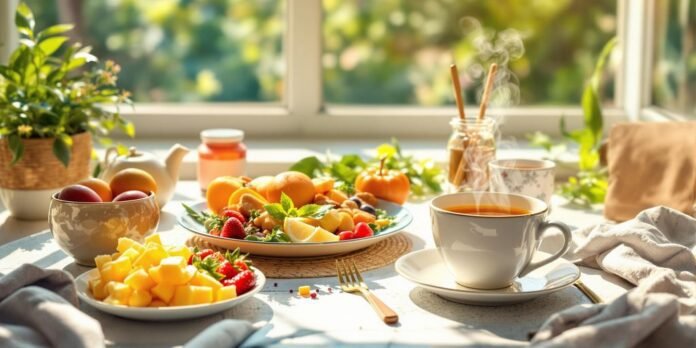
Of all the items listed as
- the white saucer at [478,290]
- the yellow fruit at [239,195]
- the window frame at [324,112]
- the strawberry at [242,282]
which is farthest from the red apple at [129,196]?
the window frame at [324,112]

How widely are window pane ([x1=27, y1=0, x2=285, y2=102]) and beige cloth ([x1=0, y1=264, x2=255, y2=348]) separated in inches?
85.4

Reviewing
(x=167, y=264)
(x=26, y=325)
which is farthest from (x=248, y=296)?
(x=26, y=325)

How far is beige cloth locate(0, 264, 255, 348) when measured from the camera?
88cm

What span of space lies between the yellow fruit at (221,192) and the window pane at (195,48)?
1.77 meters

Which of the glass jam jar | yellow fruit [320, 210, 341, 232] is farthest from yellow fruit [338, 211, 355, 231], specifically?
the glass jam jar

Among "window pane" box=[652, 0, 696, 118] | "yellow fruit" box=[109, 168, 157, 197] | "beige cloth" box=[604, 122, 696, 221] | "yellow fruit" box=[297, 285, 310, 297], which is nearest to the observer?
"yellow fruit" box=[297, 285, 310, 297]

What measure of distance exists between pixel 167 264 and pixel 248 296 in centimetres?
10

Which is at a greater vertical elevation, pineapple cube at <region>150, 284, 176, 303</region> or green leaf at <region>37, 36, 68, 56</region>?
green leaf at <region>37, 36, 68, 56</region>

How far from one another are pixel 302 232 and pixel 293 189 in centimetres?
18

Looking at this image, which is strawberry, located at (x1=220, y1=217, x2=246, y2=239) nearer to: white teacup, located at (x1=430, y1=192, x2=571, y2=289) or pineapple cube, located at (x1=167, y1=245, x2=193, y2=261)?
pineapple cube, located at (x1=167, y1=245, x2=193, y2=261)

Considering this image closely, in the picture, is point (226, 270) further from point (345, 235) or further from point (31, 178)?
point (31, 178)

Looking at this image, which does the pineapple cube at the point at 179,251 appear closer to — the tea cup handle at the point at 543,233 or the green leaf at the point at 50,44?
the tea cup handle at the point at 543,233

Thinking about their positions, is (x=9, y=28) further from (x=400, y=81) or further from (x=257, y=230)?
(x=400, y=81)

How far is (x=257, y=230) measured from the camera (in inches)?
50.3
